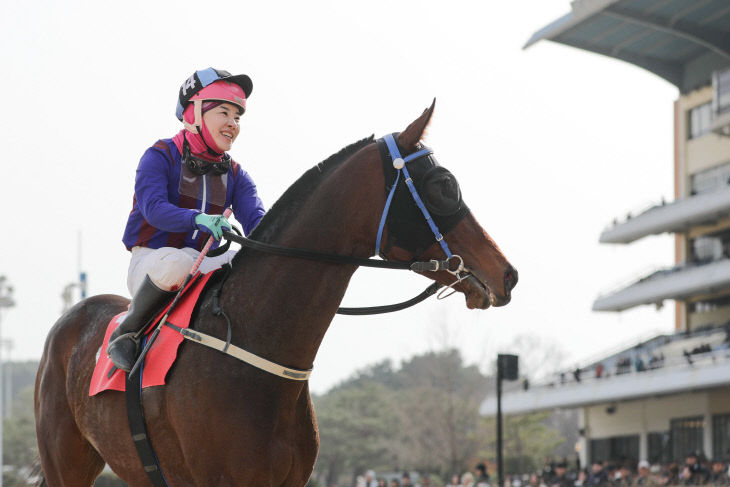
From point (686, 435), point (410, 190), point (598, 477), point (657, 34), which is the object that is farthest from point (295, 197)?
point (657, 34)

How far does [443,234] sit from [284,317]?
71cm

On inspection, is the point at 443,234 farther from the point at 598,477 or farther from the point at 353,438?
the point at 353,438

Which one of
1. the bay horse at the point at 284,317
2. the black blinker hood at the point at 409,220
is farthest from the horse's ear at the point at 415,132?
the black blinker hood at the point at 409,220

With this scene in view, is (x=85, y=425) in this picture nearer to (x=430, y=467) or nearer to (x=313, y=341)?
(x=313, y=341)

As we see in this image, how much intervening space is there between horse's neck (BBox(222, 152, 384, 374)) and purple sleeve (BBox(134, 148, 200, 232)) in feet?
1.17

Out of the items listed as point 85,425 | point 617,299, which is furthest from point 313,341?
point 617,299

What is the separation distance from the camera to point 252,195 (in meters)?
4.55

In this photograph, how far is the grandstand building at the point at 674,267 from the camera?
119 ft

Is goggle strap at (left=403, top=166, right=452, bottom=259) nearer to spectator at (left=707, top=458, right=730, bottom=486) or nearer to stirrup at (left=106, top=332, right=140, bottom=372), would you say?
stirrup at (left=106, top=332, right=140, bottom=372)

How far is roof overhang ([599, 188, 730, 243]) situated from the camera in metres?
37.6

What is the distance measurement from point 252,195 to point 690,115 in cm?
4311

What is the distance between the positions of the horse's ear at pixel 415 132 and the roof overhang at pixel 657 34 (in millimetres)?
37964

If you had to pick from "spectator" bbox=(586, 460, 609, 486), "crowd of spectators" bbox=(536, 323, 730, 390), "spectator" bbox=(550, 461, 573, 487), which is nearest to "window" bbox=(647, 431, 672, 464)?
"crowd of spectators" bbox=(536, 323, 730, 390)

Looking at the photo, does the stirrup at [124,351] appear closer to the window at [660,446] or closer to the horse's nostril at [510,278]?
the horse's nostril at [510,278]
